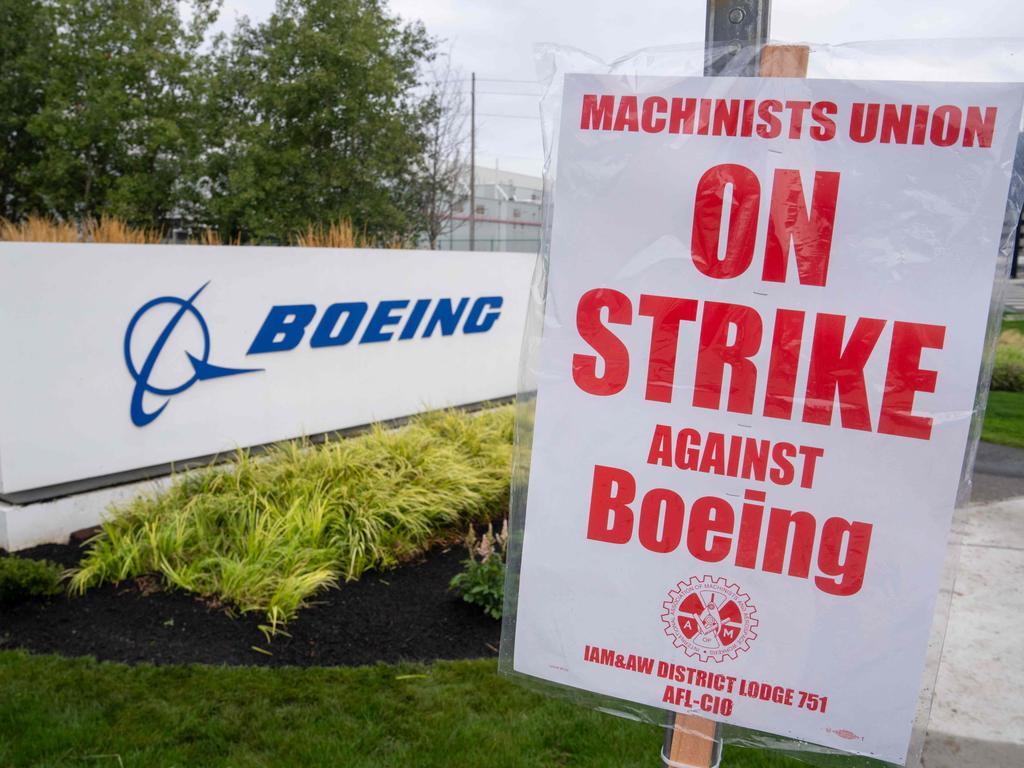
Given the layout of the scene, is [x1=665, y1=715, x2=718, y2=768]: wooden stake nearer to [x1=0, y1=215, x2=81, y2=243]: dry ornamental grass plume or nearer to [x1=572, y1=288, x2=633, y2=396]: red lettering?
[x1=572, y1=288, x2=633, y2=396]: red lettering

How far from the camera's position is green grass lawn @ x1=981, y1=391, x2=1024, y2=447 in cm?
1048

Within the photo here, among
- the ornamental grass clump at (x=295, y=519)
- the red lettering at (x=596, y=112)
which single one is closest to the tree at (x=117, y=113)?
the ornamental grass clump at (x=295, y=519)

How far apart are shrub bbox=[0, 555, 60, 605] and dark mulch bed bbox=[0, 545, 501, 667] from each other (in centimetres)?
6

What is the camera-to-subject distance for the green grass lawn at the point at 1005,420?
412 inches

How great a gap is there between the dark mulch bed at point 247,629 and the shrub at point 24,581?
60 mm

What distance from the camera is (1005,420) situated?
11750mm

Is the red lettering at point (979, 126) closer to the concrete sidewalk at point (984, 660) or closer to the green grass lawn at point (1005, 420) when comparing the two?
the concrete sidewalk at point (984, 660)

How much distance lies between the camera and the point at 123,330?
622 centimetres

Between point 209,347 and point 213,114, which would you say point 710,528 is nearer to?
point 209,347

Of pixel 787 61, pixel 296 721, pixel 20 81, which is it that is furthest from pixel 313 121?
pixel 787 61

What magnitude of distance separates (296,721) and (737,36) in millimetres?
3241

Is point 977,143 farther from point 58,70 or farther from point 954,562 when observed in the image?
point 58,70

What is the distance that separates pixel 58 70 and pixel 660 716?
22309 mm

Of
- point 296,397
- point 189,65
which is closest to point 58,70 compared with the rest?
point 189,65
